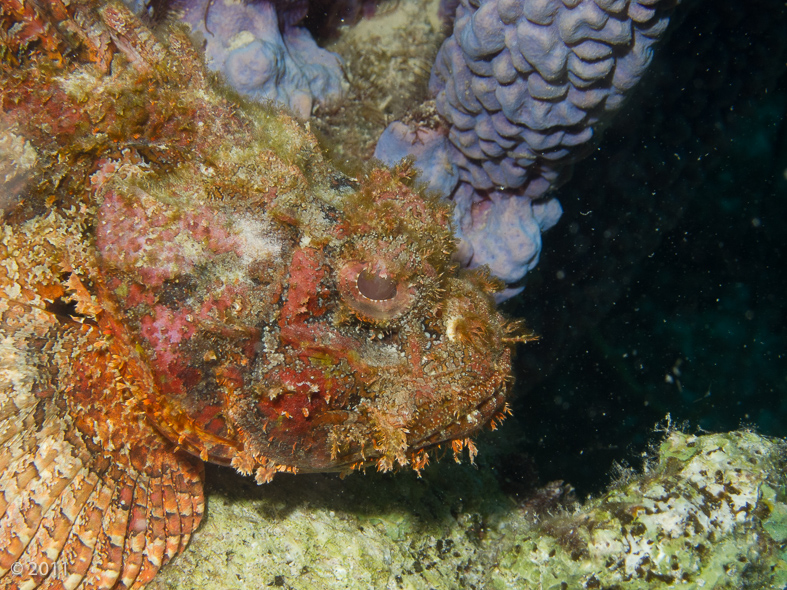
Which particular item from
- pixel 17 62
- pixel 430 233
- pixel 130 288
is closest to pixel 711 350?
pixel 430 233

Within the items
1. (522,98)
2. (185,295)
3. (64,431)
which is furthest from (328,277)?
(522,98)

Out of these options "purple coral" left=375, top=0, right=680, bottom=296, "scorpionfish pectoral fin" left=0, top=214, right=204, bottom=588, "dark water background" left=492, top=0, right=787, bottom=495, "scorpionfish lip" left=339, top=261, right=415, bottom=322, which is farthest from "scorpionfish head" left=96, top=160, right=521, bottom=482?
"dark water background" left=492, top=0, right=787, bottom=495

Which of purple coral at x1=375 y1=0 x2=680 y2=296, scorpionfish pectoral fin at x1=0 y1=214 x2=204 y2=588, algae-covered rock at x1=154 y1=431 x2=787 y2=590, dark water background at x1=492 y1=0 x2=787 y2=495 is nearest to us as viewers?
scorpionfish pectoral fin at x1=0 y1=214 x2=204 y2=588

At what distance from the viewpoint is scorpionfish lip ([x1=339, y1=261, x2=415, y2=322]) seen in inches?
79.9

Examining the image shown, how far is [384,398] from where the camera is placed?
204 centimetres

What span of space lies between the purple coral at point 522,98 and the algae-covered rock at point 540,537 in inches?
79.6

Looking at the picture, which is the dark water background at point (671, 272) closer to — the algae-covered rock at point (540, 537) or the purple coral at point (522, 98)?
the purple coral at point (522, 98)

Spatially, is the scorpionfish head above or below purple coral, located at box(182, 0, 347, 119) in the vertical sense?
below

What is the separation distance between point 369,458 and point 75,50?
2.58m

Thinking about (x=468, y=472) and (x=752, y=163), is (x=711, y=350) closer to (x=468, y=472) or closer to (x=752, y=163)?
(x=752, y=163)

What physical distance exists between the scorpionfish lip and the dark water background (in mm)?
3206

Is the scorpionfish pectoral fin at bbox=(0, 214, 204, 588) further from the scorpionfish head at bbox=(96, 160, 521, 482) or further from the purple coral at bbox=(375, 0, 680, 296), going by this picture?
the purple coral at bbox=(375, 0, 680, 296)

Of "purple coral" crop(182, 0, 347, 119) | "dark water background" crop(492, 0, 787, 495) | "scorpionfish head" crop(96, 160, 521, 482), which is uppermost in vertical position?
"purple coral" crop(182, 0, 347, 119)

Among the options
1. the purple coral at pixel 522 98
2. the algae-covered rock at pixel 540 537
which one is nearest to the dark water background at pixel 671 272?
the purple coral at pixel 522 98
